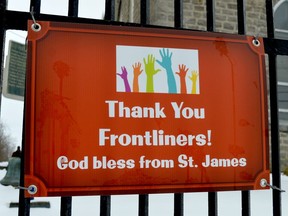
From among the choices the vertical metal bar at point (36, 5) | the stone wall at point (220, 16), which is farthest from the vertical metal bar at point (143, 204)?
the stone wall at point (220, 16)

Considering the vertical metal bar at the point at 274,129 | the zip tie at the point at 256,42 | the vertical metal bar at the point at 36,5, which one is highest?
the vertical metal bar at the point at 36,5

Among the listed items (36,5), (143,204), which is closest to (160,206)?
(143,204)

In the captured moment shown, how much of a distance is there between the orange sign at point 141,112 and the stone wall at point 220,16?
5.47 meters

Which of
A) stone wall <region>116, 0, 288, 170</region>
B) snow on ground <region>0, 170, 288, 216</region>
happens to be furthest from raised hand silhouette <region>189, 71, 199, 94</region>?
stone wall <region>116, 0, 288, 170</region>

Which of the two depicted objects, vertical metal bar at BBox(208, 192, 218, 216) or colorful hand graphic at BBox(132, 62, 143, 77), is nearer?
colorful hand graphic at BBox(132, 62, 143, 77)

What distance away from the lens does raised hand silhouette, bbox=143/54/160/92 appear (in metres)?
1.49

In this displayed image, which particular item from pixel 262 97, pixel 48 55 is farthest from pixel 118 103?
pixel 262 97

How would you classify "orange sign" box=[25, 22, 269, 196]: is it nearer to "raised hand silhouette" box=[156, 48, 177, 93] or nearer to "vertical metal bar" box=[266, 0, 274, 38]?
"raised hand silhouette" box=[156, 48, 177, 93]

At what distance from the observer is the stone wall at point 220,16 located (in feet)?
22.9

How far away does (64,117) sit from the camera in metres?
1.40

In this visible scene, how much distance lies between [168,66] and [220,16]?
6208 millimetres

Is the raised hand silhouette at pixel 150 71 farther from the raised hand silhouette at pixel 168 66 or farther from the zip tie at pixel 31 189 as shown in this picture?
the zip tie at pixel 31 189

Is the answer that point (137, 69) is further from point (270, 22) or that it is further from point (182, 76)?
point (270, 22)

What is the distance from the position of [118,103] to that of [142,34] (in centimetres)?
31
